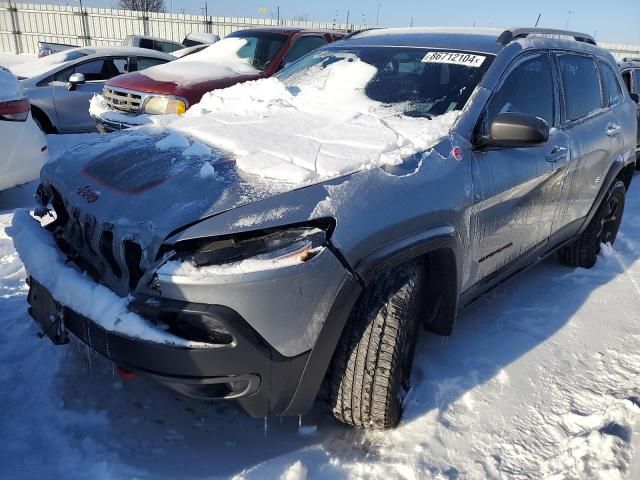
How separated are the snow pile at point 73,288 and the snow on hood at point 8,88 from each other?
2.68 m

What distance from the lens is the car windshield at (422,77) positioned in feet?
9.24

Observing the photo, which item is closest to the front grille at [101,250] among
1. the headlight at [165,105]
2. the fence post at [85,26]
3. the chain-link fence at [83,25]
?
the headlight at [165,105]

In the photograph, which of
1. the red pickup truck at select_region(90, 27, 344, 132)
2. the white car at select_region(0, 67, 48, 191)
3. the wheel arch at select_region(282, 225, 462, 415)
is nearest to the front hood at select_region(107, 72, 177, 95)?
the red pickup truck at select_region(90, 27, 344, 132)

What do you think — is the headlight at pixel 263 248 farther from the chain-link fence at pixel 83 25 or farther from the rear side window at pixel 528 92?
the chain-link fence at pixel 83 25

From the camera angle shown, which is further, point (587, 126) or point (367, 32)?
point (367, 32)

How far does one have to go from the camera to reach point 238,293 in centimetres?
180

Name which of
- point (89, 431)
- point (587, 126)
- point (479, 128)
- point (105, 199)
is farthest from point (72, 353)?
point (587, 126)

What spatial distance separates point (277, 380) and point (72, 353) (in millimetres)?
1436

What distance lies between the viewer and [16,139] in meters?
4.76

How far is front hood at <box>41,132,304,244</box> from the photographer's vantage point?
1930mm

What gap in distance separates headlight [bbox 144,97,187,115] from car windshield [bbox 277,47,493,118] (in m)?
3.06

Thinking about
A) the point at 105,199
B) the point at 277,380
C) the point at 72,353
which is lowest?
the point at 72,353

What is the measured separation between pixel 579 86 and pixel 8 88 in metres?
4.67

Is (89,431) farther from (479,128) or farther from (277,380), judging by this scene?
(479,128)
